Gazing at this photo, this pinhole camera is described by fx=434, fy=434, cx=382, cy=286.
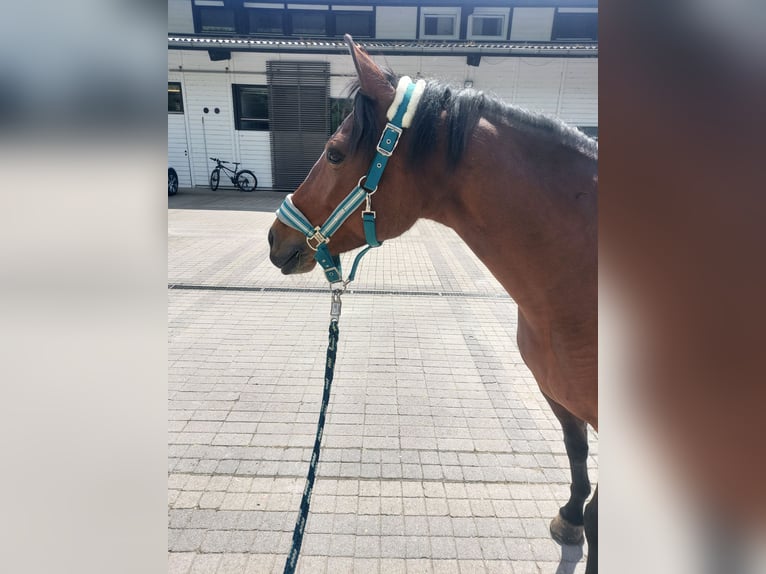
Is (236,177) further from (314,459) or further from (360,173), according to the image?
(314,459)

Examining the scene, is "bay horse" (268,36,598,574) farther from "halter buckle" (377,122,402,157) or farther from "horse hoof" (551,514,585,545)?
"horse hoof" (551,514,585,545)

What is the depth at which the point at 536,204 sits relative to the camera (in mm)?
1437

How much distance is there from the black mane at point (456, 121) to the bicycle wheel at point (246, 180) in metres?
16.9

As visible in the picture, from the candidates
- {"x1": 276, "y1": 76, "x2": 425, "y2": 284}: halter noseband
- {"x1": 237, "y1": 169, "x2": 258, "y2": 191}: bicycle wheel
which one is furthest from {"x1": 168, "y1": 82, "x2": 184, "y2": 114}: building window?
{"x1": 276, "y1": 76, "x2": 425, "y2": 284}: halter noseband

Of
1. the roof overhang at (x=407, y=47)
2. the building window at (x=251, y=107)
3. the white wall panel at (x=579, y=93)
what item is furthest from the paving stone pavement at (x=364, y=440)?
the white wall panel at (x=579, y=93)

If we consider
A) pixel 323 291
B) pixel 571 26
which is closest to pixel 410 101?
pixel 323 291

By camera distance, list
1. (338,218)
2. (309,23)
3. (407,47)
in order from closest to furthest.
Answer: (338,218) < (407,47) < (309,23)

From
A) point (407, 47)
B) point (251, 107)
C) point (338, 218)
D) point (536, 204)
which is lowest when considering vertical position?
point (338, 218)

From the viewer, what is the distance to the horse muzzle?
74.4 inches

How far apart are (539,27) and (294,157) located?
10.4 metres

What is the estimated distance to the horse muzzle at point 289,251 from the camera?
1890 mm

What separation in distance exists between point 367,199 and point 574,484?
1.96 meters
